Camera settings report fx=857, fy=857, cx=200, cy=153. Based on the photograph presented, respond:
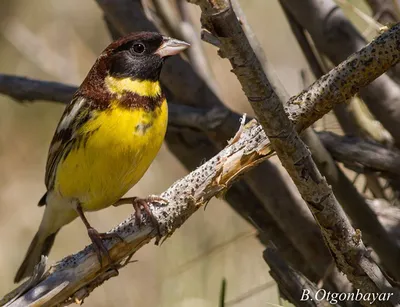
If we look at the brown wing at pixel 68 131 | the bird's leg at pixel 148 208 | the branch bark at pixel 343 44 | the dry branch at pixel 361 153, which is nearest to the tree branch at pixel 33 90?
the brown wing at pixel 68 131

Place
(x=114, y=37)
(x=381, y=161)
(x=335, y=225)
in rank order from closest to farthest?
(x=335, y=225) < (x=381, y=161) < (x=114, y=37)

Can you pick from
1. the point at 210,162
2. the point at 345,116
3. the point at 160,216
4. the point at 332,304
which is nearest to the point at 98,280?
the point at 160,216

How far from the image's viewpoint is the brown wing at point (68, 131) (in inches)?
153

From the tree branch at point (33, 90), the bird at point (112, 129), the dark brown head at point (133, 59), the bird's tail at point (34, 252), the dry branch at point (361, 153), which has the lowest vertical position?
the dry branch at point (361, 153)

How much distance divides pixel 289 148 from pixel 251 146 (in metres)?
0.49

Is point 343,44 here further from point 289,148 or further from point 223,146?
point 289,148

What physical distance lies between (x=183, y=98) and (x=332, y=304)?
4.75 ft

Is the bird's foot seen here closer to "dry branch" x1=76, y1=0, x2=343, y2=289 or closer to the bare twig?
the bare twig

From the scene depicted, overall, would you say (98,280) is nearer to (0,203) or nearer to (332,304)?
(332,304)

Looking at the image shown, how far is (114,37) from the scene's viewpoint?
5.07 metres

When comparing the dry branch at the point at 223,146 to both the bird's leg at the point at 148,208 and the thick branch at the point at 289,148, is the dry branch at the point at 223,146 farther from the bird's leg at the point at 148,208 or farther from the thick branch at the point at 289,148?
the thick branch at the point at 289,148

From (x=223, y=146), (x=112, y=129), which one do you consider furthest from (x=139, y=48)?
(x=223, y=146)

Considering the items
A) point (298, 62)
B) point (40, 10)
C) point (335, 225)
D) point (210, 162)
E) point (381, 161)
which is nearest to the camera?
point (335, 225)

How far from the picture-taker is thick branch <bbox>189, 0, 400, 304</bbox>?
2.38 m
